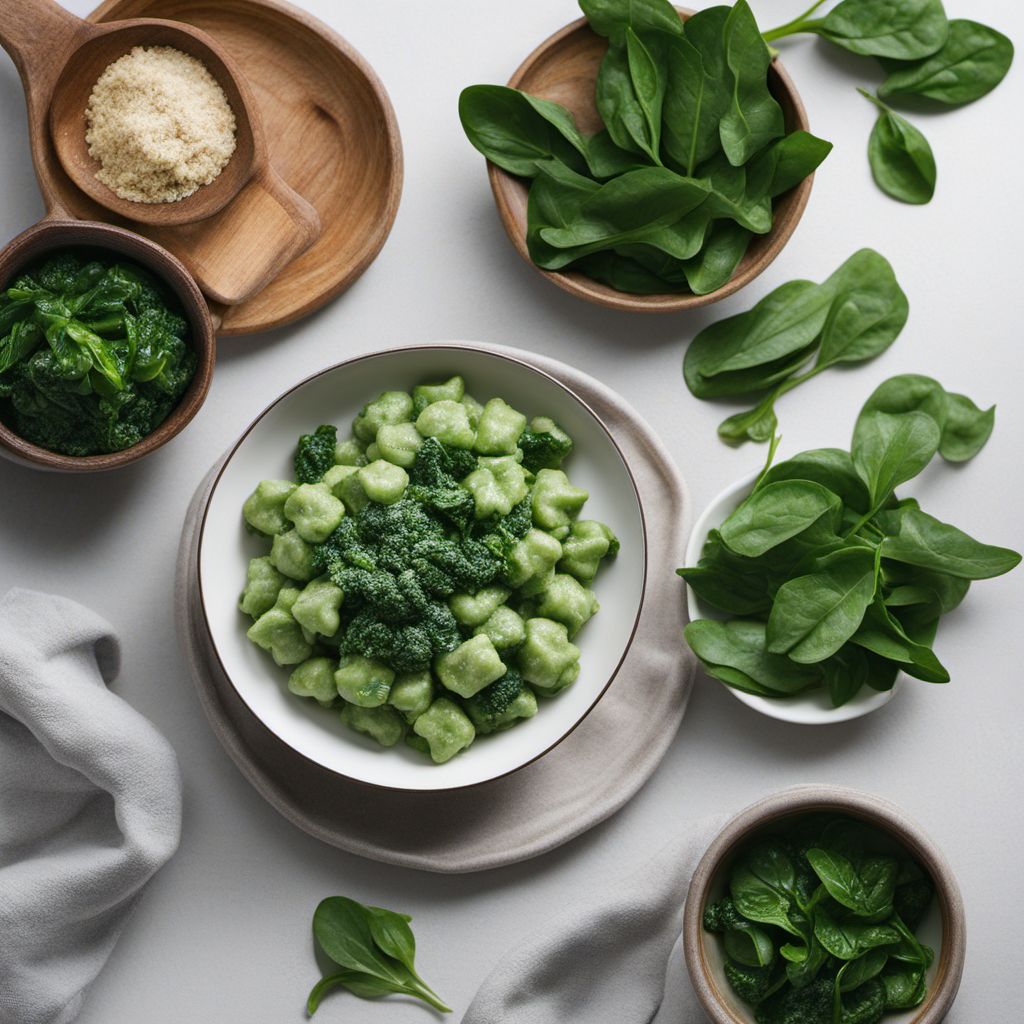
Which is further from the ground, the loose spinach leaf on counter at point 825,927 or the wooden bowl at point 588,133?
the wooden bowl at point 588,133

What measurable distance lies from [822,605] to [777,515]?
0.18m

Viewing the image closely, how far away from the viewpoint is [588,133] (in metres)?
2.33

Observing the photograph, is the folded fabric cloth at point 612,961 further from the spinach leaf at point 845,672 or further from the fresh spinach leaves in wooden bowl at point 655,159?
the fresh spinach leaves in wooden bowl at point 655,159

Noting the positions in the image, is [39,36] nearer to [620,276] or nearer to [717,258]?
[620,276]

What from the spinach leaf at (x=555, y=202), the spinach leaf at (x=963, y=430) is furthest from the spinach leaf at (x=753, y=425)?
the spinach leaf at (x=555, y=202)

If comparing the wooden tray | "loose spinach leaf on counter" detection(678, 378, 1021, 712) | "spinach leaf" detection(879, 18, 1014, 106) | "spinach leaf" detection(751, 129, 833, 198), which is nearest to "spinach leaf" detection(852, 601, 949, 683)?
"loose spinach leaf on counter" detection(678, 378, 1021, 712)

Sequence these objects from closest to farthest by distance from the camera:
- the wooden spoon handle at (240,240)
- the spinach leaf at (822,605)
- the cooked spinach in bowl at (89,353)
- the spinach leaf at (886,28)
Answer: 1. the cooked spinach in bowl at (89,353)
2. the spinach leaf at (822,605)
3. the wooden spoon handle at (240,240)
4. the spinach leaf at (886,28)

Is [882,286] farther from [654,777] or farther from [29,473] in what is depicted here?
[29,473]

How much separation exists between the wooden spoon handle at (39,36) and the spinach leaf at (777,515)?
1.50m

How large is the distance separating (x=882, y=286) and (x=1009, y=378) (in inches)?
13.8

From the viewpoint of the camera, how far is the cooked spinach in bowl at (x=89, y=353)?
6.52 feet

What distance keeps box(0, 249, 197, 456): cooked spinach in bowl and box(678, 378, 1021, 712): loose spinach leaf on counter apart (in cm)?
103

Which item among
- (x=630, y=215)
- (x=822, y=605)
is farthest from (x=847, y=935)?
(x=630, y=215)

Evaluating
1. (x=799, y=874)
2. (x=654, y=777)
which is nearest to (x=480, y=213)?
(x=654, y=777)
